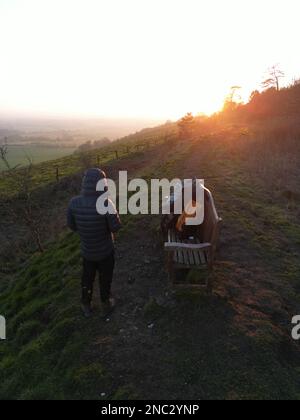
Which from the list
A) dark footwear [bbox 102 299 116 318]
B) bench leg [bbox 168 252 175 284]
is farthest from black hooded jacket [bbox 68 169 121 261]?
bench leg [bbox 168 252 175 284]

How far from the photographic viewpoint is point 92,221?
6418 mm

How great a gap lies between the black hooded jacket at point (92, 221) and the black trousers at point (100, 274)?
14 cm

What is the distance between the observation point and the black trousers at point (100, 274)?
6812 mm

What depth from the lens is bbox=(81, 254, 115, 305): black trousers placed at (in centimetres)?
681

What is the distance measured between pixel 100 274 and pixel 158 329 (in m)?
1.39

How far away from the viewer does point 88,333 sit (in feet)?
22.6

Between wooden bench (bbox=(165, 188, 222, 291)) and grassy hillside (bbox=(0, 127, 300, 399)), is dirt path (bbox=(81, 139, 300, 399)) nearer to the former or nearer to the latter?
grassy hillside (bbox=(0, 127, 300, 399))

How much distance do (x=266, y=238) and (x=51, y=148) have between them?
103806mm

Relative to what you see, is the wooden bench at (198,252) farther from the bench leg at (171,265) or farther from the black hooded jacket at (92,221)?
the black hooded jacket at (92,221)

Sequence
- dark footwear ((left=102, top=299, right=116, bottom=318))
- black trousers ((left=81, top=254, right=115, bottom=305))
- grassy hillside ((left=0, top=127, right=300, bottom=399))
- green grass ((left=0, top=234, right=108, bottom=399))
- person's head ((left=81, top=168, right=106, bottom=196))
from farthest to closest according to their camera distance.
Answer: dark footwear ((left=102, top=299, right=116, bottom=318)) < black trousers ((left=81, top=254, right=115, bottom=305)) < person's head ((left=81, top=168, right=106, bottom=196)) < green grass ((left=0, top=234, right=108, bottom=399)) < grassy hillside ((left=0, top=127, right=300, bottom=399))

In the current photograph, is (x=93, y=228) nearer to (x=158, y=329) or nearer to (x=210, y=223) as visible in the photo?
(x=158, y=329)

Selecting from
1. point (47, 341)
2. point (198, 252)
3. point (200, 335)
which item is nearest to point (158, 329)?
point (200, 335)

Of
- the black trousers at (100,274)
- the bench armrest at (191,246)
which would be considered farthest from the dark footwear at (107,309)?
the bench armrest at (191,246)

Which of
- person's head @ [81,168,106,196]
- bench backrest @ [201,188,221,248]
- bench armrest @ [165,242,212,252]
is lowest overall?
bench armrest @ [165,242,212,252]
